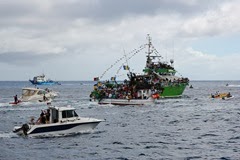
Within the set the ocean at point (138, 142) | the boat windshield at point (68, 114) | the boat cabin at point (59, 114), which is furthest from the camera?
the boat windshield at point (68, 114)

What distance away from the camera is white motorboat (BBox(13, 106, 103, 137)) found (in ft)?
128

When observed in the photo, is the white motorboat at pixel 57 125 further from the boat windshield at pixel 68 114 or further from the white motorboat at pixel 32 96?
the white motorboat at pixel 32 96

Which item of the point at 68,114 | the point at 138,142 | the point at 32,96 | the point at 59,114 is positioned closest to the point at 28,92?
the point at 32,96

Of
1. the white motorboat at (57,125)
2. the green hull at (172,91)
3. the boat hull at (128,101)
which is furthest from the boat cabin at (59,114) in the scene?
the green hull at (172,91)

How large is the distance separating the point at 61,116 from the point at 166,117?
74.3 feet

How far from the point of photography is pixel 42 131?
39250mm

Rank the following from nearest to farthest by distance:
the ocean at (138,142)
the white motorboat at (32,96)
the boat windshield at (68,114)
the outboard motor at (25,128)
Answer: the ocean at (138,142)
the outboard motor at (25,128)
the boat windshield at (68,114)
the white motorboat at (32,96)

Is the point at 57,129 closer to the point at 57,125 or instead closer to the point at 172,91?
the point at 57,125

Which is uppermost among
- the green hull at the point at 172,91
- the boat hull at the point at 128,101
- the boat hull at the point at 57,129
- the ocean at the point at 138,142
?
the green hull at the point at 172,91

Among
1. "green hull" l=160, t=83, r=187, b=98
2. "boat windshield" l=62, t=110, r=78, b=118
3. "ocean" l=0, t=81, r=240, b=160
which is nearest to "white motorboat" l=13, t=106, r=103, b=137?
"boat windshield" l=62, t=110, r=78, b=118

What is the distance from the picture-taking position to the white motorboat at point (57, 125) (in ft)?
128

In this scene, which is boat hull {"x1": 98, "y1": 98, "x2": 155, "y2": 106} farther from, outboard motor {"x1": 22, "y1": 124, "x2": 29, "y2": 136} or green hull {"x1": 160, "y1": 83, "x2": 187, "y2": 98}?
outboard motor {"x1": 22, "y1": 124, "x2": 29, "y2": 136}

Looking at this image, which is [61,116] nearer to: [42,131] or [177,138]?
[42,131]

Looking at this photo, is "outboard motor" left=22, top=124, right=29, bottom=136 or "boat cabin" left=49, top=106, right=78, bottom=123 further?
"boat cabin" left=49, top=106, right=78, bottom=123
